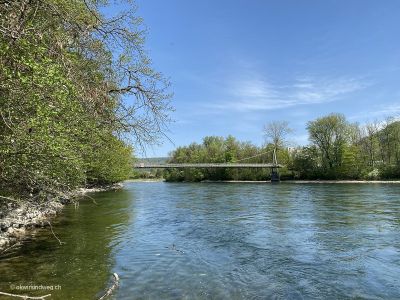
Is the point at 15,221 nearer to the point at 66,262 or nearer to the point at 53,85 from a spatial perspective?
the point at 66,262

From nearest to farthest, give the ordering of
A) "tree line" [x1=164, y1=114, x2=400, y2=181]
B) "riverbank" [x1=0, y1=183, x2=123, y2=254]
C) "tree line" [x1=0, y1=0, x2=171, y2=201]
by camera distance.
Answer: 1. "tree line" [x1=0, y1=0, x2=171, y2=201]
2. "riverbank" [x1=0, y1=183, x2=123, y2=254]
3. "tree line" [x1=164, y1=114, x2=400, y2=181]

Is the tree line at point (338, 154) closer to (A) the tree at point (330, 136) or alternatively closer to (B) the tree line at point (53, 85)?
(A) the tree at point (330, 136)

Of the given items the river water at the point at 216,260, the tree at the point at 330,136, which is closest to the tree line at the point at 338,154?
the tree at the point at 330,136

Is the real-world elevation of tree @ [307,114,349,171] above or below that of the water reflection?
above

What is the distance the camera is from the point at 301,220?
20719mm

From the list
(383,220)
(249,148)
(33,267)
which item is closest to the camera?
(33,267)

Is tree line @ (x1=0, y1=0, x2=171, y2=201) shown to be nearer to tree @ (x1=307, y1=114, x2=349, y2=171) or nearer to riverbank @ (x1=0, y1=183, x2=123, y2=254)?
riverbank @ (x1=0, y1=183, x2=123, y2=254)

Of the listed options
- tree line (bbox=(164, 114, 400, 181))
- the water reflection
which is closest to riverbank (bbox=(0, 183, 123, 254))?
the water reflection

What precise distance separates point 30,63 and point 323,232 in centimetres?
1391

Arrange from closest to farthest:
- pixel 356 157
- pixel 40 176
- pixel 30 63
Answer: pixel 30 63 < pixel 40 176 < pixel 356 157

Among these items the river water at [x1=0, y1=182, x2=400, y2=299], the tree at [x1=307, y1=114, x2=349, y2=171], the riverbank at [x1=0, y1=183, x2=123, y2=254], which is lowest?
the river water at [x1=0, y1=182, x2=400, y2=299]

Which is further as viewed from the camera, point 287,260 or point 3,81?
point 287,260

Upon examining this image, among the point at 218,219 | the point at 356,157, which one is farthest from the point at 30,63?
the point at 356,157

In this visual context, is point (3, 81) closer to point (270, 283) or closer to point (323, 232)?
point (270, 283)
